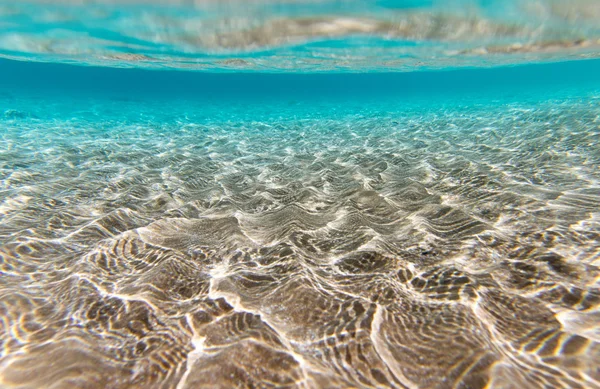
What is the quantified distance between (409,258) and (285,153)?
8257mm

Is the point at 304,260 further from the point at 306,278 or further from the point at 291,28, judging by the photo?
the point at 291,28

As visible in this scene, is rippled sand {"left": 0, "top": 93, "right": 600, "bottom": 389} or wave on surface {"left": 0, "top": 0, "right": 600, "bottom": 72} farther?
wave on surface {"left": 0, "top": 0, "right": 600, "bottom": 72}

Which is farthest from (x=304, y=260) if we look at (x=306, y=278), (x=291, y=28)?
(x=291, y=28)

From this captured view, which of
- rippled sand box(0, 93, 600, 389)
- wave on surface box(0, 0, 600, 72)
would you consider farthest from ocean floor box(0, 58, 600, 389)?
wave on surface box(0, 0, 600, 72)

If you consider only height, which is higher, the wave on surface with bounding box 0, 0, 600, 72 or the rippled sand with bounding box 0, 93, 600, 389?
the wave on surface with bounding box 0, 0, 600, 72

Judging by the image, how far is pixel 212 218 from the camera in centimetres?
549

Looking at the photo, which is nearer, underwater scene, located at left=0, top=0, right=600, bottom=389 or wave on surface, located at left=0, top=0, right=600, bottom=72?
underwater scene, located at left=0, top=0, right=600, bottom=389

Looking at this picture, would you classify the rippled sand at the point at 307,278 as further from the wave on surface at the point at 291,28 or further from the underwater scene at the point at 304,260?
the wave on surface at the point at 291,28

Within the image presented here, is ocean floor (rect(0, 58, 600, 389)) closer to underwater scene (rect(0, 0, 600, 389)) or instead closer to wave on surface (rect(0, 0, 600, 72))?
underwater scene (rect(0, 0, 600, 389))

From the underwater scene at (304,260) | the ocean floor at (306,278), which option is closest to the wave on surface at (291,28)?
the underwater scene at (304,260)

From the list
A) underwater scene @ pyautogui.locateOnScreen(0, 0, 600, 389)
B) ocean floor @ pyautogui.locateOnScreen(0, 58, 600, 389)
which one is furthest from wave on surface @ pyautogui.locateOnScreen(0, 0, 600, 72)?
ocean floor @ pyautogui.locateOnScreen(0, 58, 600, 389)

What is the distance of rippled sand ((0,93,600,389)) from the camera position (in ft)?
7.79

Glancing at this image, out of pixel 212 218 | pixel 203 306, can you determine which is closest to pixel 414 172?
pixel 212 218

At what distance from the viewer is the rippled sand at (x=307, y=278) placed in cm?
237
